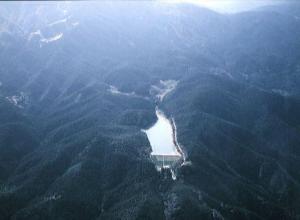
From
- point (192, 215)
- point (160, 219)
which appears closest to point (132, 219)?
point (160, 219)

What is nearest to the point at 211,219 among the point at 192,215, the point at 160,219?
the point at 192,215

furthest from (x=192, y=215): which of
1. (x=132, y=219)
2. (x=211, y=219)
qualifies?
(x=132, y=219)

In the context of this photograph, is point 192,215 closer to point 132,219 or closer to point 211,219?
point 211,219

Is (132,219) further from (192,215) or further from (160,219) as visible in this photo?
(192,215)

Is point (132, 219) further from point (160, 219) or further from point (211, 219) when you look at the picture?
point (211, 219)
